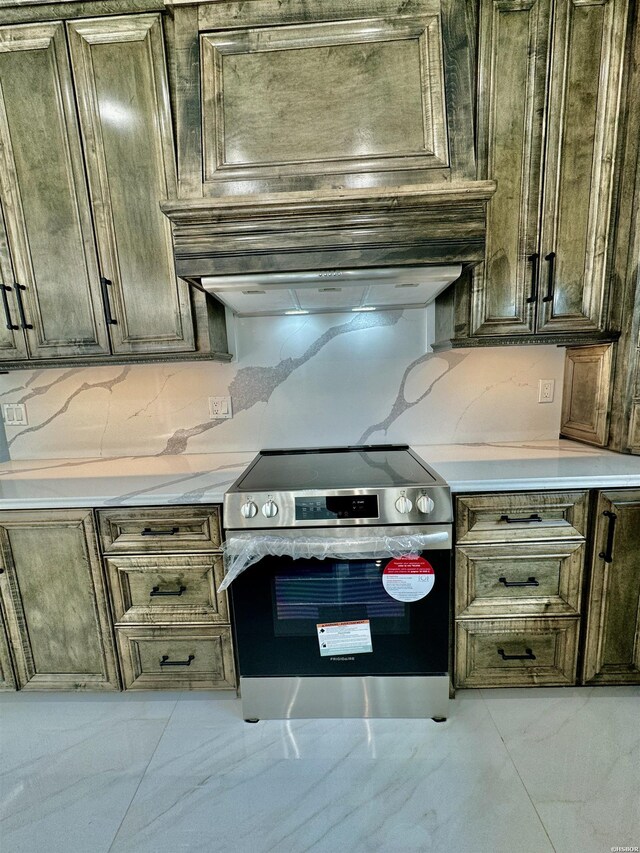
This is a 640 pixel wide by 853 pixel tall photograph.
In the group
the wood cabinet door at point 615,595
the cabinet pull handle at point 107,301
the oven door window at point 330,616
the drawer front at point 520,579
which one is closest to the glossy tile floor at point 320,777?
the wood cabinet door at point 615,595

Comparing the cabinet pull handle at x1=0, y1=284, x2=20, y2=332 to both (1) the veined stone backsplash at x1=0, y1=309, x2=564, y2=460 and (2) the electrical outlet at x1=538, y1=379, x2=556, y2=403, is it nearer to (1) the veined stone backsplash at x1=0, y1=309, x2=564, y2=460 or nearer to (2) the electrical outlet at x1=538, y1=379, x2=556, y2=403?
(1) the veined stone backsplash at x1=0, y1=309, x2=564, y2=460

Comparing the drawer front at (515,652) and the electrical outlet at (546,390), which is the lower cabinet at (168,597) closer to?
the drawer front at (515,652)

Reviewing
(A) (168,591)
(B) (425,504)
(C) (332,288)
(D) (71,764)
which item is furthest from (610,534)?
(D) (71,764)

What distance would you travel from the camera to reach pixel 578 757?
4.22 feet

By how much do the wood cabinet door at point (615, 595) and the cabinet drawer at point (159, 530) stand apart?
55.6 inches

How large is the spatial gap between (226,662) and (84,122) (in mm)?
2134

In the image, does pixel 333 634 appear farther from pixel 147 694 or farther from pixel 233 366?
pixel 233 366

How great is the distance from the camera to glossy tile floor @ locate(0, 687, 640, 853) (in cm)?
110

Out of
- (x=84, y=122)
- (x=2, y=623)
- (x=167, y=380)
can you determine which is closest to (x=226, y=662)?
(x=2, y=623)

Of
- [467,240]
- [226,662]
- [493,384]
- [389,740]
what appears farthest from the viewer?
[493,384]

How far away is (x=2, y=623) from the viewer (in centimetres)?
153

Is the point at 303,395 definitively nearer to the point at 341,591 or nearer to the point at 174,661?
the point at 341,591

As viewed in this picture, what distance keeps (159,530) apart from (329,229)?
3.99ft

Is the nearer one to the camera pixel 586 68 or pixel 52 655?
pixel 586 68
